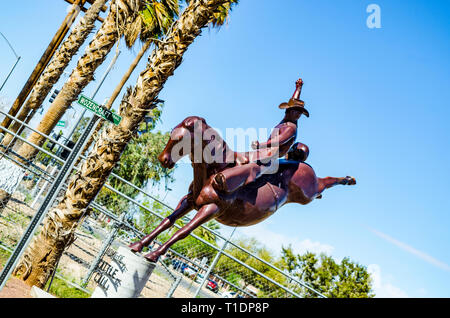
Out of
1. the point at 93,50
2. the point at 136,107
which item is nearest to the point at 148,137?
the point at 93,50

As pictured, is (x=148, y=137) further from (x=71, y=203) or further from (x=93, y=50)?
(x=71, y=203)

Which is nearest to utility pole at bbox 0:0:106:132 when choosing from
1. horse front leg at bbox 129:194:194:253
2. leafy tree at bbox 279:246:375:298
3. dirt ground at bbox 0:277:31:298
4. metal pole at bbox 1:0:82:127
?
metal pole at bbox 1:0:82:127

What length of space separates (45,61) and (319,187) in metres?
9.18

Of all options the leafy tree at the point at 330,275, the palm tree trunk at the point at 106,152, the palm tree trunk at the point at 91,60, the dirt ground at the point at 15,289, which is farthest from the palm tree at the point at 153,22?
the leafy tree at the point at 330,275

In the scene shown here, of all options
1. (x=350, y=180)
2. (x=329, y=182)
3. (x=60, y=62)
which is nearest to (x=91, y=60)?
(x=60, y=62)

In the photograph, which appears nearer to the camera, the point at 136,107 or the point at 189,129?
the point at 189,129

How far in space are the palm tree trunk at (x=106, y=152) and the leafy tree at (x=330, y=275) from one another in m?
22.6

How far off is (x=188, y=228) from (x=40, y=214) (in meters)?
1.41

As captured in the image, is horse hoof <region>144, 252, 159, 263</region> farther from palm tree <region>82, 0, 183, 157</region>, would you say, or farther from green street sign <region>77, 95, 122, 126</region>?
palm tree <region>82, 0, 183, 157</region>

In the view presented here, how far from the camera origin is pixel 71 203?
14.9 feet

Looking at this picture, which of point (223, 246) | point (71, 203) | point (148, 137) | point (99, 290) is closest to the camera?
point (99, 290)
